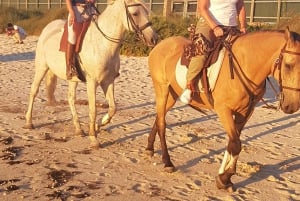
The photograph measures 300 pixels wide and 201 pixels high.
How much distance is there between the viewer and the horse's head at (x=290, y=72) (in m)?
4.45

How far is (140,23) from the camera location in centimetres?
652

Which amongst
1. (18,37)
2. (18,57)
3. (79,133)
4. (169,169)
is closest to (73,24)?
(79,133)

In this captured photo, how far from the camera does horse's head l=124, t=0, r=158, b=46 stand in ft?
21.4

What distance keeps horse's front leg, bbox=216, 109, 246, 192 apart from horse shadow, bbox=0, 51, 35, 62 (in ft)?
46.9

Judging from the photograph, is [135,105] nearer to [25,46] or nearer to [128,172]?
[128,172]

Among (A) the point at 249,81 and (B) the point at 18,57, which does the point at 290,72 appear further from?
(B) the point at 18,57

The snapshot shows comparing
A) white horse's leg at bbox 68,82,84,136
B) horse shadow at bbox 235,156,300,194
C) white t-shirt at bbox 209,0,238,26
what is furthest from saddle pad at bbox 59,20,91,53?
horse shadow at bbox 235,156,300,194

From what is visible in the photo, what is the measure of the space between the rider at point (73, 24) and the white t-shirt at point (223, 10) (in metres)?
2.52

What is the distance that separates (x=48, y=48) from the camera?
7.96 meters

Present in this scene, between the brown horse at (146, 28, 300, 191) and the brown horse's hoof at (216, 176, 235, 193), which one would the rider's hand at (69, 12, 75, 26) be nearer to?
the brown horse at (146, 28, 300, 191)

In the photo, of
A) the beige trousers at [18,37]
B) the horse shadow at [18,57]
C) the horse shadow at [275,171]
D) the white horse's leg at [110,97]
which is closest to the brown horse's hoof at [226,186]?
the horse shadow at [275,171]

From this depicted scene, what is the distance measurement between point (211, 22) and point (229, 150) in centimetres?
153

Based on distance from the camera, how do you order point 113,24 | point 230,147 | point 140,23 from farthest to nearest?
point 113,24 → point 140,23 → point 230,147

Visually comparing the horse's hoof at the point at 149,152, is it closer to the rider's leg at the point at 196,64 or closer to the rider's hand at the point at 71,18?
the rider's leg at the point at 196,64
